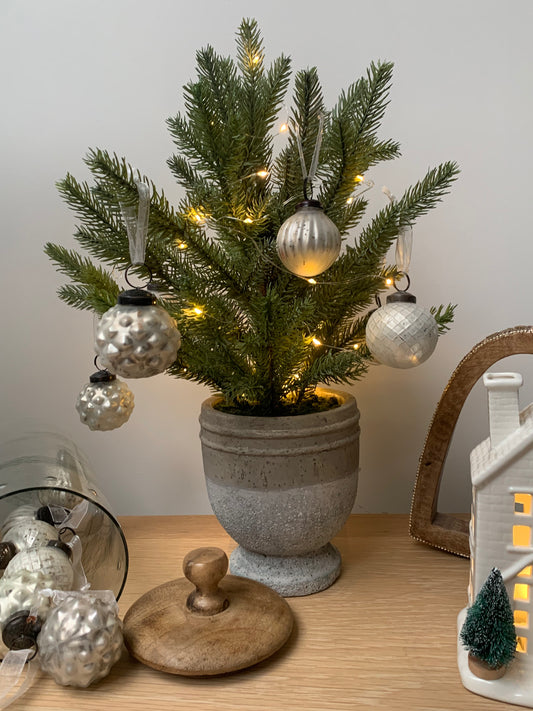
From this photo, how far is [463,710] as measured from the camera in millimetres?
506

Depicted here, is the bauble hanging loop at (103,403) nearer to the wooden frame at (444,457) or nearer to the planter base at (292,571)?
the planter base at (292,571)

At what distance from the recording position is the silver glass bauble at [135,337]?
0.52 meters

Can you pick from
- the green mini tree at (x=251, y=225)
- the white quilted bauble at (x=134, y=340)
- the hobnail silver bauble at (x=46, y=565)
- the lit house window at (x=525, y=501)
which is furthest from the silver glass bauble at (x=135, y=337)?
the lit house window at (x=525, y=501)

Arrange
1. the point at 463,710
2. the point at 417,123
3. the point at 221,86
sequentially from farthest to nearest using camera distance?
1. the point at 417,123
2. the point at 221,86
3. the point at 463,710

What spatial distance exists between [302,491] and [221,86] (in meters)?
0.41

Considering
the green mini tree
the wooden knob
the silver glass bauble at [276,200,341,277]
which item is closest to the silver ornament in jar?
the wooden knob

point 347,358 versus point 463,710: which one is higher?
point 347,358

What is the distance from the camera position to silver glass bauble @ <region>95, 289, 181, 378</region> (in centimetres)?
52

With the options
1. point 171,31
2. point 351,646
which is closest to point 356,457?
point 351,646

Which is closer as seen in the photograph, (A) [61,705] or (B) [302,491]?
(A) [61,705]

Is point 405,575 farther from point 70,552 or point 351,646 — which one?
point 70,552

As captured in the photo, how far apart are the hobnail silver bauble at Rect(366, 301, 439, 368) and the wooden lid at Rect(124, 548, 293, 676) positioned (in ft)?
0.83

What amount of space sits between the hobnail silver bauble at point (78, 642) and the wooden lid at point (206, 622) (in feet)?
0.11

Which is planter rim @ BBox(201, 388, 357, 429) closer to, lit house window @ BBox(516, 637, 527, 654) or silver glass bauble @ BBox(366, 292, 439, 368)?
silver glass bauble @ BBox(366, 292, 439, 368)
